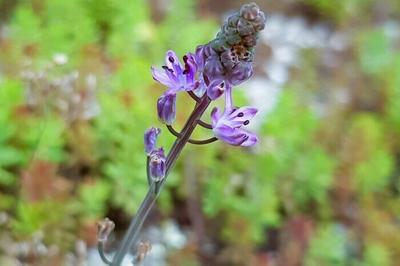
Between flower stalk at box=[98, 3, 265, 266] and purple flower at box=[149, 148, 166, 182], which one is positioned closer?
flower stalk at box=[98, 3, 265, 266]

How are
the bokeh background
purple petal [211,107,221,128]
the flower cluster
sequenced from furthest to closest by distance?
the bokeh background < purple petal [211,107,221,128] < the flower cluster

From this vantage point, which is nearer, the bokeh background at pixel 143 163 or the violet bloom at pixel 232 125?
the violet bloom at pixel 232 125

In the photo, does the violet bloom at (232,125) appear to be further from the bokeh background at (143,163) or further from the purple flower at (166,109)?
the bokeh background at (143,163)

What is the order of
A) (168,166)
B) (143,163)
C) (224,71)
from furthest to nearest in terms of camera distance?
1. (143,163)
2. (168,166)
3. (224,71)

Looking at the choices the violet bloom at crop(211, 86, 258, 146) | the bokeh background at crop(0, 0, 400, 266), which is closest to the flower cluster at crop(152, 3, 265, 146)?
the violet bloom at crop(211, 86, 258, 146)

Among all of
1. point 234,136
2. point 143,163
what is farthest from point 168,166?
point 143,163

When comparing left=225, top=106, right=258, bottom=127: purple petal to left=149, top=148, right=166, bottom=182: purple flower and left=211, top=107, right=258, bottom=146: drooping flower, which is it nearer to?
left=211, top=107, right=258, bottom=146: drooping flower

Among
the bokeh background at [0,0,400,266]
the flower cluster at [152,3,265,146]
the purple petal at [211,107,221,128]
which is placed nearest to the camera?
the flower cluster at [152,3,265,146]

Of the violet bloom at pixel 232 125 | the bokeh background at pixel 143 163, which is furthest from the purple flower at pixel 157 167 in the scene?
the bokeh background at pixel 143 163

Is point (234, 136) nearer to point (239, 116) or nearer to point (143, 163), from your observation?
point (239, 116)
